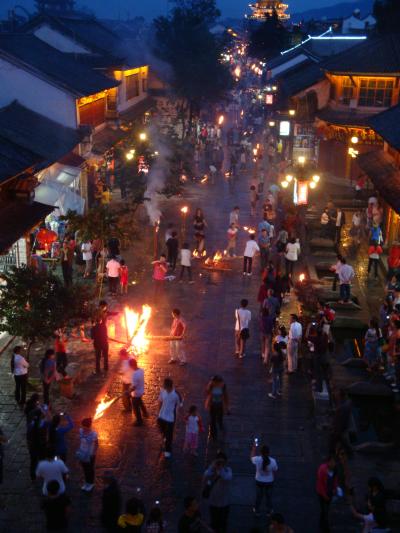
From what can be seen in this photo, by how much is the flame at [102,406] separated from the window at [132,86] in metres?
31.3

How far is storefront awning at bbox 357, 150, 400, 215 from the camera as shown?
70.8ft

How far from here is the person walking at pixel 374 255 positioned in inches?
874

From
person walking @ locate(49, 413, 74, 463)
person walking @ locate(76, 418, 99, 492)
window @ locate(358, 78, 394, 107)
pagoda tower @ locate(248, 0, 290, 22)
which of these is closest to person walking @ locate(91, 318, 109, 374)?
person walking @ locate(49, 413, 74, 463)

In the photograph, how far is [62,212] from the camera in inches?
987

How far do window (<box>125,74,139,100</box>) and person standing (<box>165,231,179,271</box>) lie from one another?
21.5 metres

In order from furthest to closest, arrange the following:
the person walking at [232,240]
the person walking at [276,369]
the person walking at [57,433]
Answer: the person walking at [232,240] < the person walking at [276,369] < the person walking at [57,433]

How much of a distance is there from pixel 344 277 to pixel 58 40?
2549 centimetres

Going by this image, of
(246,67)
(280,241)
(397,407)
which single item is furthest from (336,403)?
(246,67)

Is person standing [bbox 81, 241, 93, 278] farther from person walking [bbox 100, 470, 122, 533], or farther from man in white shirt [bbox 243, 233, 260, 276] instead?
person walking [bbox 100, 470, 122, 533]

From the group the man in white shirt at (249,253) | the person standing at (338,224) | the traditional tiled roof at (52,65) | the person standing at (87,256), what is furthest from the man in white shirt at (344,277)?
the traditional tiled roof at (52,65)

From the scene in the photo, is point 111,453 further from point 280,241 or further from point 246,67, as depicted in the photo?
point 246,67

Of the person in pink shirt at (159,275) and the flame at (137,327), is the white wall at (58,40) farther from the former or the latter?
the flame at (137,327)

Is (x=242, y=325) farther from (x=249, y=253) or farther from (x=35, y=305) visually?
(x=249, y=253)

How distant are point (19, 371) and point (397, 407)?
317 inches
